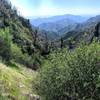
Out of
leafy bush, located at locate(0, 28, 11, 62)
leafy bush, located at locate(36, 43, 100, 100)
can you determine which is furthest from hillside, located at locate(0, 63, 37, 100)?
leafy bush, located at locate(0, 28, 11, 62)

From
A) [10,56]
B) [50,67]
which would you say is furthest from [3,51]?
[50,67]

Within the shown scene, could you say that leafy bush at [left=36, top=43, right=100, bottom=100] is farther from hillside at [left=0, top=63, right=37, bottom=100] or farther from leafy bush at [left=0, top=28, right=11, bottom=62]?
leafy bush at [left=0, top=28, right=11, bottom=62]

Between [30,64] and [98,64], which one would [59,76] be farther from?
[30,64]

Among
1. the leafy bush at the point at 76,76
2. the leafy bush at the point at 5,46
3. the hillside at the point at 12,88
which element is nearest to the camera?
the hillside at the point at 12,88

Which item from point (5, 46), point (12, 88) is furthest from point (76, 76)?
point (5, 46)

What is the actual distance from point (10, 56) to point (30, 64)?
5765 centimetres

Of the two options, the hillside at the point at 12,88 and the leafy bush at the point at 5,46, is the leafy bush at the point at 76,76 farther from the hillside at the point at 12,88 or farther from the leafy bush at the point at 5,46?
the leafy bush at the point at 5,46

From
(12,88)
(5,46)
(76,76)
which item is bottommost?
(5,46)

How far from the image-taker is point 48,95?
20.5 metres

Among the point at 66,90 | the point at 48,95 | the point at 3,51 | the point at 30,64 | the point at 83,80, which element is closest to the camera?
the point at 83,80

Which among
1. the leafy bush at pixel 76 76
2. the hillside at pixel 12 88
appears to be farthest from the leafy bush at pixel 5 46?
the leafy bush at pixel 76 76

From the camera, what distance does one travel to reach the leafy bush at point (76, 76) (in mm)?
17656

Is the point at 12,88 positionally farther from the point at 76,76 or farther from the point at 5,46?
the point at 5,46

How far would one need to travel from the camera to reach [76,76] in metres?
18.3
